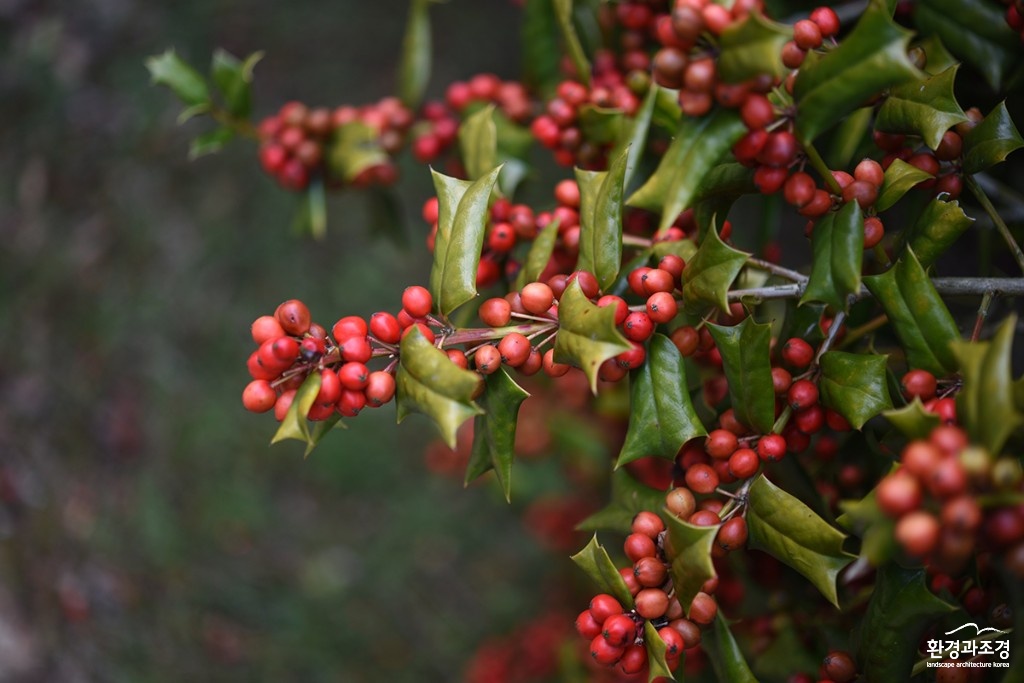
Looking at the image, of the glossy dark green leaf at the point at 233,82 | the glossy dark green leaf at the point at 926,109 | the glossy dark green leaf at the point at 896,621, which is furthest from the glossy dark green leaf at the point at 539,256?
the glossy dark green leaf at the point at 233,82

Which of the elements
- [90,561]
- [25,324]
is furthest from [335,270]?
[90,561]

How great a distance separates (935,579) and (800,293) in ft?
1.25

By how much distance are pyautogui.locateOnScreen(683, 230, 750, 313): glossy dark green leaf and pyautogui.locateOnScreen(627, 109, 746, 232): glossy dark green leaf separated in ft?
0.23

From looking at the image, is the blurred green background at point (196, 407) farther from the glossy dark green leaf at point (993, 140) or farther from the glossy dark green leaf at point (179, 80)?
the glossy dark green leaf at point (993, 140)

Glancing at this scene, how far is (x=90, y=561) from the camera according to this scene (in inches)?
105

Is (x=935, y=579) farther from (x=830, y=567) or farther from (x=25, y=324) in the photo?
(x=25, y=324)

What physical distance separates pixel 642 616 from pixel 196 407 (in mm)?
2303

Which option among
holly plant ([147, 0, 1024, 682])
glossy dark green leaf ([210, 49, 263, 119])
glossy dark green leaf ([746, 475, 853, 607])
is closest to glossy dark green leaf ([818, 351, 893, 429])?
holly plant ([147, 0, 1024, 682])

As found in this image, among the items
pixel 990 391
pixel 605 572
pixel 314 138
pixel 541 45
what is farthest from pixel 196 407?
pixel 990 391

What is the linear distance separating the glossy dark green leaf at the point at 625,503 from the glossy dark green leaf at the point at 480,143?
1.56 ft

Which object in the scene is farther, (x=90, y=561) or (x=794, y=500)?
(x=90, y=561)

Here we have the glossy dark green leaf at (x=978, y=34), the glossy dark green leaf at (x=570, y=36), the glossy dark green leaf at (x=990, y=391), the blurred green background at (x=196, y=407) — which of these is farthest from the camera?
the blurred green background at (x=196, y=407)

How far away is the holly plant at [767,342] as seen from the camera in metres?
0.70

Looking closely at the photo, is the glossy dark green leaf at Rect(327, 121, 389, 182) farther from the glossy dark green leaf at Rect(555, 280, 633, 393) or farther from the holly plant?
the glossy dark green leaf at Rect(555, 280, 633, 393)
